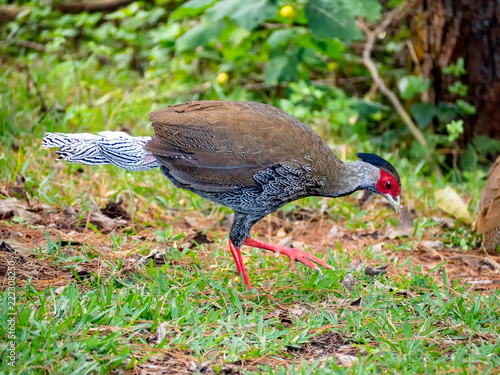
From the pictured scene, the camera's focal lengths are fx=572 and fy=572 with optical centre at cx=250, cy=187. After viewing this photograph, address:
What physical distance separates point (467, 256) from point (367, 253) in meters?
0.85

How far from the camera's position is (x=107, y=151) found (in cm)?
369

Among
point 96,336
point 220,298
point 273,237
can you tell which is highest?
point 96,336

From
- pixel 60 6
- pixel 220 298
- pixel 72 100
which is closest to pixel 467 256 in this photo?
pixel 220 298

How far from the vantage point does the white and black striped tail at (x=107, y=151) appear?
369cm

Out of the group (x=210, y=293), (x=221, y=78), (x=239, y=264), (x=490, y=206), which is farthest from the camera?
(x=221, y=78)

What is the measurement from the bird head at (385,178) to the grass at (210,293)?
1.74 ft

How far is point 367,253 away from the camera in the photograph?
4.16m

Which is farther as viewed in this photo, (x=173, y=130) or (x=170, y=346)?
(x=173, y=130)

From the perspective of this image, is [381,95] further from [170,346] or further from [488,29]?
[170,346]

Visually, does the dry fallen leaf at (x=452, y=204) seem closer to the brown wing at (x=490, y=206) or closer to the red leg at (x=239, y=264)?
the brown wing at (x=490, y=206)

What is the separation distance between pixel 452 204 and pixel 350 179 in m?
1.54

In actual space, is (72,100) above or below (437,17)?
below

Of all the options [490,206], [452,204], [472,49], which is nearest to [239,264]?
[490,206]

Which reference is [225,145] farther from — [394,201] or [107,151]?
[394,201]
